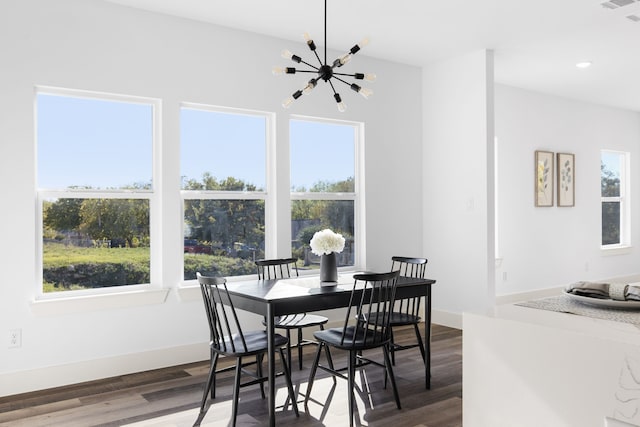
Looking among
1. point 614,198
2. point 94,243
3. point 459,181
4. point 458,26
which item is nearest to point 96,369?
point 94,243

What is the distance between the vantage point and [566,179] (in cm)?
732

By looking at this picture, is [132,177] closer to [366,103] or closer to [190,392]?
[190,392]

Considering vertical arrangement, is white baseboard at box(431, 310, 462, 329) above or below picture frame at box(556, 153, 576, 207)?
below

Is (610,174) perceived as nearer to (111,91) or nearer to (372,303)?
(372,303)

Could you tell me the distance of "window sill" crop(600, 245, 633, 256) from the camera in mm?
7898

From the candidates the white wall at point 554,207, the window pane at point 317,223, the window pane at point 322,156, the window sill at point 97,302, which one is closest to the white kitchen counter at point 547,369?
the window sill at point 97,302

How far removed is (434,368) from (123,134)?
300cm

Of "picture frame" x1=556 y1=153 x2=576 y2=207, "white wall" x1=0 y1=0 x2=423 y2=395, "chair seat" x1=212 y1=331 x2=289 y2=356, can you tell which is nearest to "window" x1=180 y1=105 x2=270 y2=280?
"white wall" x1=0 y1=0 x2=423 y2=395

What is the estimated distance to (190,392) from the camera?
139 inches

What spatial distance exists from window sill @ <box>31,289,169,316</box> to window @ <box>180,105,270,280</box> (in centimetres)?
37

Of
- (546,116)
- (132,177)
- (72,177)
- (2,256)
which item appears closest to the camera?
(2,256)

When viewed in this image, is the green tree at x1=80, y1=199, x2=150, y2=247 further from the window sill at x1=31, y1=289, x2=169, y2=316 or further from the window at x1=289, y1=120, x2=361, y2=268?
the window at x1=289, y1=120, x2=361, y2=268

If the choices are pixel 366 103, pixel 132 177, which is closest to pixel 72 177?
pixel 132 177

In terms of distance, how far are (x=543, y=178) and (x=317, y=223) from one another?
3574mm
